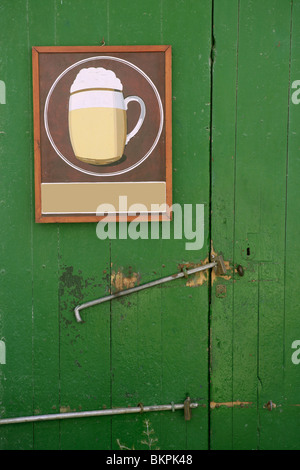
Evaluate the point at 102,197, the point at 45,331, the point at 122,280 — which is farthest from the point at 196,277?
the point at 45,331

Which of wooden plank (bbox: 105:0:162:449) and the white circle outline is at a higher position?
the white circle outline

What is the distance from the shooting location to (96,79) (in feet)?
5.98

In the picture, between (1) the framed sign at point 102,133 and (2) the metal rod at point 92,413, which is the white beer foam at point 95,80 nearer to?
(1) the framed sign at point 102,133

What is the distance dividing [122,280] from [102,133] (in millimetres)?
715

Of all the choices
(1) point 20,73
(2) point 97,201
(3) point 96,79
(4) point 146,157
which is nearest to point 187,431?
(2) point 97,201

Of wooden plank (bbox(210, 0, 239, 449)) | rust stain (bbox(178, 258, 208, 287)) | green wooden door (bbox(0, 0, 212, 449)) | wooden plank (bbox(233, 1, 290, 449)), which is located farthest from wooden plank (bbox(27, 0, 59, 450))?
wooden plank (bbox(233, 1, 290, 449))

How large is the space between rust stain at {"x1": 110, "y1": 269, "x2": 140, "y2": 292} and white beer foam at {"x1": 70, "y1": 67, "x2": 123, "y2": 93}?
879 mm

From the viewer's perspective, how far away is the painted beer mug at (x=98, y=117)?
1.82 metres

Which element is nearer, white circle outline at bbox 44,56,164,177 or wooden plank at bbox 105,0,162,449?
white circle outline at bbox 44,56,164,177

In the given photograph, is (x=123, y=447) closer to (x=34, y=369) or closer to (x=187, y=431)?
(x=187, y=431)

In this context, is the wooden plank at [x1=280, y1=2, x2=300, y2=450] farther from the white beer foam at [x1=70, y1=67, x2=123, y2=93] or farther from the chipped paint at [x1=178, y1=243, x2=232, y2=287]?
the white beer foam at [x1=70, y1=67, x2=123, y2=93]

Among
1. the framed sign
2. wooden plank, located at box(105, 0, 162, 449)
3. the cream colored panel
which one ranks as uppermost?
the framed sign

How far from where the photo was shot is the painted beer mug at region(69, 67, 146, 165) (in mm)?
1820
